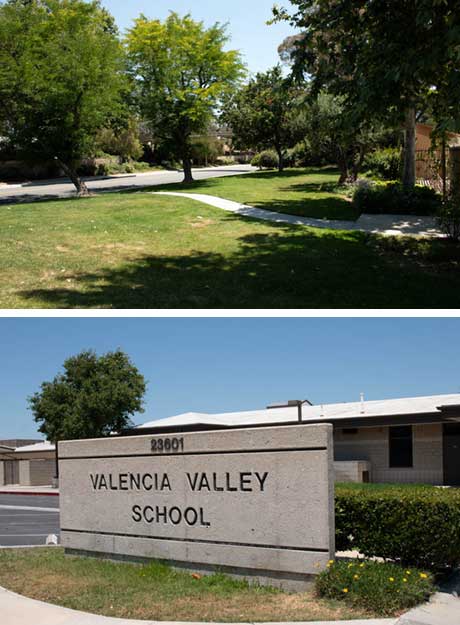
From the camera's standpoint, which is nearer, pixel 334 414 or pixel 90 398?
pixel 334 414

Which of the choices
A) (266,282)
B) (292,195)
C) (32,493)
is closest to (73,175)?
(292,195)

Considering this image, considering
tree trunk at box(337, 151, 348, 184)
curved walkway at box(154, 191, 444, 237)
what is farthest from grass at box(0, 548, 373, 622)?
tree trunk at box(337, 151, 348, 184)

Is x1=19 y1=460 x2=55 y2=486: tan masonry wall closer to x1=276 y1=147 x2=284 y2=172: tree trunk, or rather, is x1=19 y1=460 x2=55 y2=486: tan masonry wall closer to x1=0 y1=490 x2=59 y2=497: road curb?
x1=0 y1=490 x2=59 y2=497: road curb

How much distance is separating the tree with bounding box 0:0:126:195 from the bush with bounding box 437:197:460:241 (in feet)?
58.0

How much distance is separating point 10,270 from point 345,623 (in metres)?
9.95

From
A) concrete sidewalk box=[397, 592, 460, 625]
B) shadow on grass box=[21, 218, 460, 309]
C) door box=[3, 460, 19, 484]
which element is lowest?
door box=[3, 460, 19, 484]

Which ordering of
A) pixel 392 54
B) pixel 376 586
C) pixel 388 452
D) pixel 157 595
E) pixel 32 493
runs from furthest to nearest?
pixel 32 493 → pixel 388 452 → pixel 392 54 → pixel 157 595 → pixel 376 586

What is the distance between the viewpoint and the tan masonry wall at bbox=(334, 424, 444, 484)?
22156mm

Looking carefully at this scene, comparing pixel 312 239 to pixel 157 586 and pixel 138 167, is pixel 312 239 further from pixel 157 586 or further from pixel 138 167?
pixel 138 167

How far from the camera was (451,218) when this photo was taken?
16.5m

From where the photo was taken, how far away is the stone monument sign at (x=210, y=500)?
7004 mm

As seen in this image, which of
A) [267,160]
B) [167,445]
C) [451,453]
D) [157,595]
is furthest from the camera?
[267,160]

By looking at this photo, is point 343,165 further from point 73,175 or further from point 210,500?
point 210,500

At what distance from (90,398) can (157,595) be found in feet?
98.6
